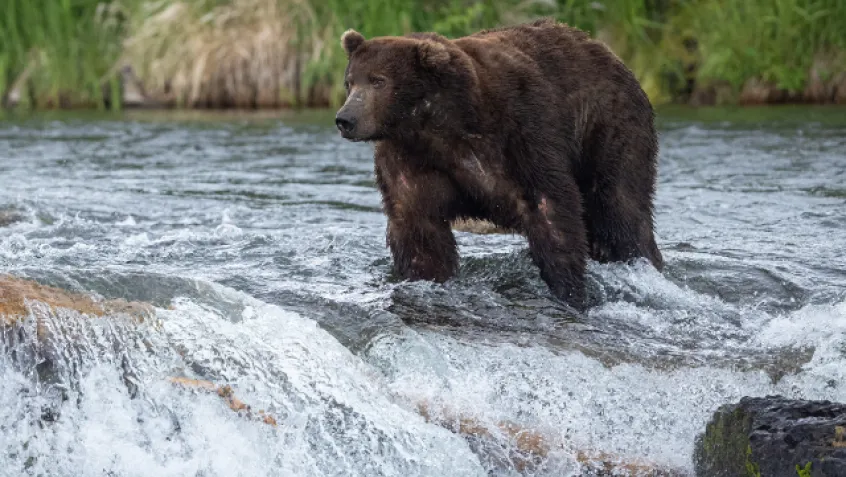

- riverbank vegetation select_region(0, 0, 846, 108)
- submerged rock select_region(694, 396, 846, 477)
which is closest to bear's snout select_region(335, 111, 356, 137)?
submerged rock select_region(694, 396, 846, 477)

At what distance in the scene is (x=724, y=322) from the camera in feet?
16.4

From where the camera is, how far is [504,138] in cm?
505

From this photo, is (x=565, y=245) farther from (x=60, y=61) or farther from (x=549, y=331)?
(x=60, y=61)

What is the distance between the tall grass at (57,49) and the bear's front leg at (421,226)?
38.8 feet

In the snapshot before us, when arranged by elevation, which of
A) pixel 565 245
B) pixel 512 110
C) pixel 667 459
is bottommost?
pixel 667 459

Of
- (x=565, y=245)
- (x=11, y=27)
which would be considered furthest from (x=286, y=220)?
(x=11, y=27)

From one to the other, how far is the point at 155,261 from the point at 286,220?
1.78 meters

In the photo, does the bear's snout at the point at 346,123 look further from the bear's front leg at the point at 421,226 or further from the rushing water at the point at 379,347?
the rushing water at the point at 379,347

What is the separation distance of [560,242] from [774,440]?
1758mm

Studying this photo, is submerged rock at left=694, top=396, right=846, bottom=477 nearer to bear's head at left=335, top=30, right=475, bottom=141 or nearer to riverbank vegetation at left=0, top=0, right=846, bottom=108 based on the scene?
bear's head at left=335, top=30, right=475, bottom=141

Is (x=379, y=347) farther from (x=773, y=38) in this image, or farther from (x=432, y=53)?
(x=773, y=38)

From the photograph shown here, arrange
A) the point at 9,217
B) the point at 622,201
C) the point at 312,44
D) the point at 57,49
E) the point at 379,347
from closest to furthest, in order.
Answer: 1. the point at 379,347
2. the point at 622,201
3. the point at 9,217
4. the point at 312,44
5. the point at 57,49

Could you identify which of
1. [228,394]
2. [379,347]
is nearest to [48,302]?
[228,394]

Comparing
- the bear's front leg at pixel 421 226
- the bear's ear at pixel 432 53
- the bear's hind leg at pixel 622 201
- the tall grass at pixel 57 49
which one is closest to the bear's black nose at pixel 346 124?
the bear's ear at pixel 432 53
